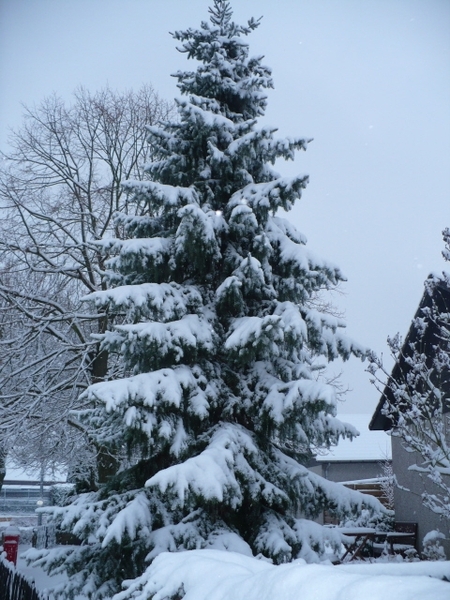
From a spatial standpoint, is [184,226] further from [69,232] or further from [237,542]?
[69,232]

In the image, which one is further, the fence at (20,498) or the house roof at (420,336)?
the fence at (20,498)

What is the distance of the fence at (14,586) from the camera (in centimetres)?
Result: 630

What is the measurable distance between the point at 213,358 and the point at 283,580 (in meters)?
6.59

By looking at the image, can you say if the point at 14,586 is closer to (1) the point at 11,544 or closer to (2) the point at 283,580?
(2) the point at 283,580

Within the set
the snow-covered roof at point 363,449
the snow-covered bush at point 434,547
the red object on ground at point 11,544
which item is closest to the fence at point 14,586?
the red object on ground at point 11,544

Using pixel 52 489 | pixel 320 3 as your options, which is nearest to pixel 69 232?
pixel 52 489

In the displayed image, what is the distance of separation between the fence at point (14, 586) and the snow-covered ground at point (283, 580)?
3.46 metres

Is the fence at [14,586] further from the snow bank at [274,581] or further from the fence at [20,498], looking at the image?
the fence at [20,498]

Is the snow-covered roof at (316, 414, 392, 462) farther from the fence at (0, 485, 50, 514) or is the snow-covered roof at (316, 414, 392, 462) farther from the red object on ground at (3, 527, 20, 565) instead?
the red object on ground at (3, 527, 20, 565)

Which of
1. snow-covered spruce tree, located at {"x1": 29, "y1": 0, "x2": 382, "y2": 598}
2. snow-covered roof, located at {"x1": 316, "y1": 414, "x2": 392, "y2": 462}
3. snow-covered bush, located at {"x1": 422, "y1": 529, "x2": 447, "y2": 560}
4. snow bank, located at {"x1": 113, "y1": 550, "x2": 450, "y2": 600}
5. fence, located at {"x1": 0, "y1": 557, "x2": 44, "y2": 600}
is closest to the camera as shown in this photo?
snow bank, located at {"x1": 113, "y1": 550, "x2": 450, "y2": 600}

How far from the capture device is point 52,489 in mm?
25531

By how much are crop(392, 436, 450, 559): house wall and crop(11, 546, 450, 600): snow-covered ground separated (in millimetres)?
9908

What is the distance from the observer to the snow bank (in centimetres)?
182

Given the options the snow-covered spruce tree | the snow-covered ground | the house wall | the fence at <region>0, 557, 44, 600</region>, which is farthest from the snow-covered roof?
the snow-covered ground
